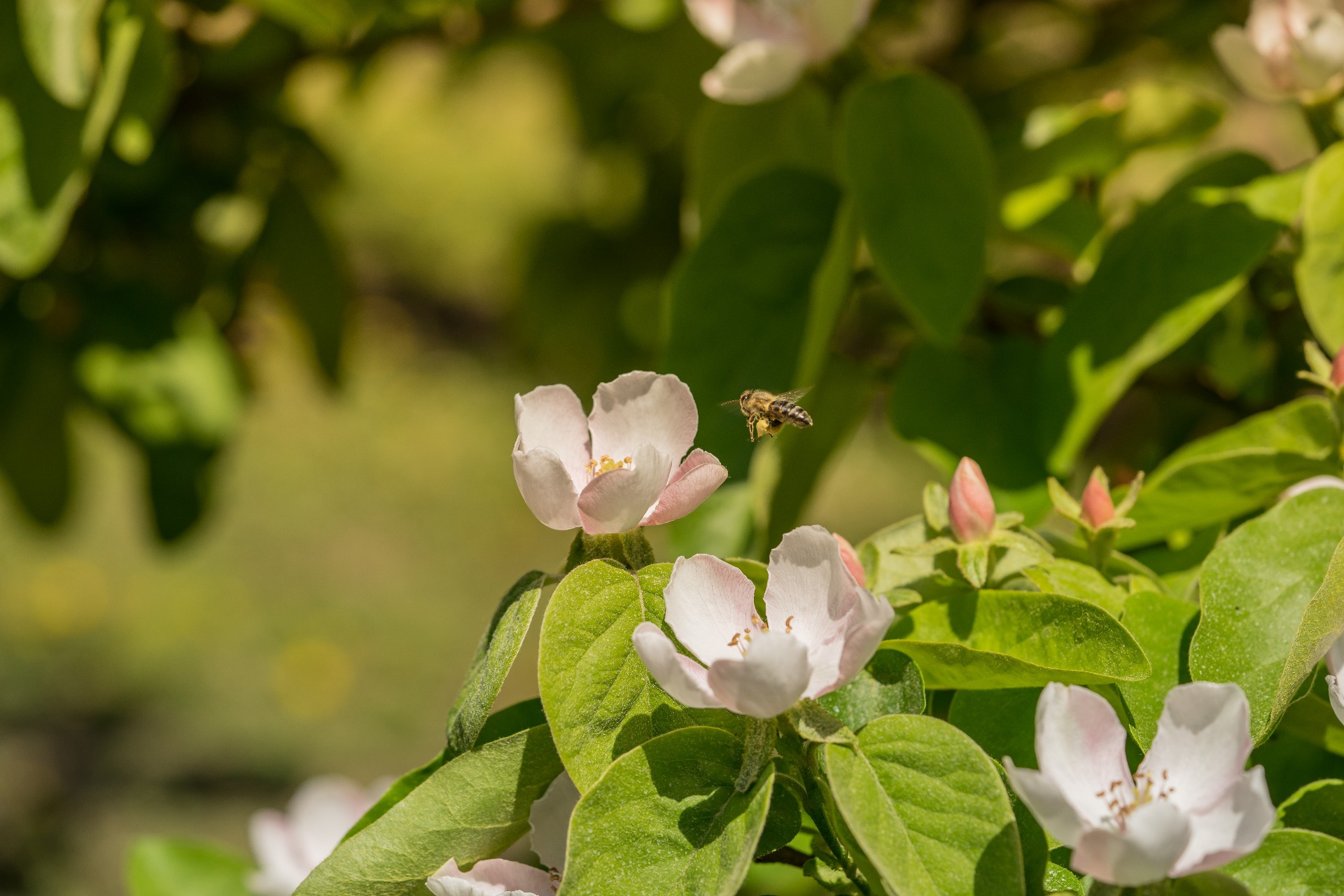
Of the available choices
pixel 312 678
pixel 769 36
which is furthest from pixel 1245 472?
pixel 312 678

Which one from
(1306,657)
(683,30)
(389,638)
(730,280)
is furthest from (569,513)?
(389,638)

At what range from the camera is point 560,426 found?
1.65ft

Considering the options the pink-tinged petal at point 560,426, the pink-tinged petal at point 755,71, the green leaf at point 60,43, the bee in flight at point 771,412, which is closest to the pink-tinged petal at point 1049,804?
the pink-tinged petal at point 560,426

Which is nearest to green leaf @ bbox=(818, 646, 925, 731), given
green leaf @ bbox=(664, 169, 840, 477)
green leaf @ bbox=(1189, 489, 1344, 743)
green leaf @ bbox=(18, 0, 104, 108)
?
green leaf @ bbox=(1189, 489, 1344, 743)

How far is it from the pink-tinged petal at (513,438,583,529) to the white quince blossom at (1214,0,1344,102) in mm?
565

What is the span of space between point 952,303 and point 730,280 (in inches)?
6.0

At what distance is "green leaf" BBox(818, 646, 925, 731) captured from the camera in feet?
1.44

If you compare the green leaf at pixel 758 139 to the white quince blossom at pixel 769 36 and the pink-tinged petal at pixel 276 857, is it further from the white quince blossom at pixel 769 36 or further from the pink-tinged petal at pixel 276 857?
the pink-tinged petal at pixel 276 857

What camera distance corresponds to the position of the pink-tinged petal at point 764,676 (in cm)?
37

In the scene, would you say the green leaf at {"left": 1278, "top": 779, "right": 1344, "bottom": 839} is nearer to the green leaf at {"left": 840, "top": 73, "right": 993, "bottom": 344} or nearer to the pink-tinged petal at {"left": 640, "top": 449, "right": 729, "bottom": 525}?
the pink-tinged petal at {"left": 640, "top": 449, "right": 729, "bottom": 525}

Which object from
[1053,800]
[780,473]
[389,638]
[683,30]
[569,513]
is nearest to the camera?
[1053,800]

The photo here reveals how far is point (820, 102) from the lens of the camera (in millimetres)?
938

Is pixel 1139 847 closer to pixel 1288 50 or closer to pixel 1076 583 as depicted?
pixel 1076 583

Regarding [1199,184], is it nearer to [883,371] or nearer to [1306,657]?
[883,371]
